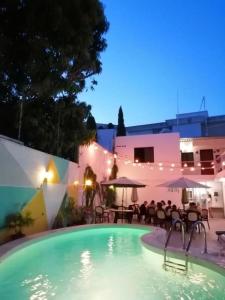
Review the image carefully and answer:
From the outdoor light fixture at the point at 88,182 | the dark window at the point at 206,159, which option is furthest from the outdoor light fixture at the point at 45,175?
the dark window at the point at 206,159

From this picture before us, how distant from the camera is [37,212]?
934 centimetres

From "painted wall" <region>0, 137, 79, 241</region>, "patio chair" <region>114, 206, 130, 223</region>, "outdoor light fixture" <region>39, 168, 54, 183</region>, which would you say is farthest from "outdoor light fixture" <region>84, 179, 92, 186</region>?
"outdoor light fixture" <region>39, 168, 54, 183</region>

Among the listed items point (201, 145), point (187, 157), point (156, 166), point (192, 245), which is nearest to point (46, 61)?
point (192, 245)

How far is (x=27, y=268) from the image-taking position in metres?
5.84

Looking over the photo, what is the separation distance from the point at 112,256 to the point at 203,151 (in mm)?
13952

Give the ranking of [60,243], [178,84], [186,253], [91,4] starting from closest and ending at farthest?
[186,253] → [60,243] → [91,4] → [178,84]

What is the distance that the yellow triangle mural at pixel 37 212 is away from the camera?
8.79 metres

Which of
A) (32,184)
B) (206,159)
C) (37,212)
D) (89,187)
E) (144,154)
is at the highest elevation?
(144,154)

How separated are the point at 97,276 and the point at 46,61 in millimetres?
6900

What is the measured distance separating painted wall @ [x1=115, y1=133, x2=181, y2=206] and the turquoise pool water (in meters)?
10.2

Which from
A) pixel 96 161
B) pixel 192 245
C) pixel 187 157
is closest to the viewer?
pixel 192 245

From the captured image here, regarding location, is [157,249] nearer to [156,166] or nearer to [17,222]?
[17,222]

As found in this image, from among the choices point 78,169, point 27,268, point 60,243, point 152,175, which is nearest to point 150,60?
point 152,175

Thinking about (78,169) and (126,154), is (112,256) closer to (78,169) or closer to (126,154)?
(78,169)
